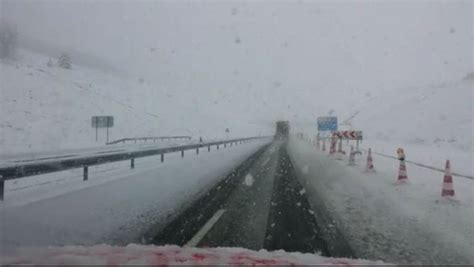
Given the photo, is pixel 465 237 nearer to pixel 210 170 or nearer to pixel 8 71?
pixel 210 170

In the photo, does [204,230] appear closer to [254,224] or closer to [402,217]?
[254,224]

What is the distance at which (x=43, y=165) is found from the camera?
1074 centimetres

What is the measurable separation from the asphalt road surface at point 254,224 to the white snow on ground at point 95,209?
43cm

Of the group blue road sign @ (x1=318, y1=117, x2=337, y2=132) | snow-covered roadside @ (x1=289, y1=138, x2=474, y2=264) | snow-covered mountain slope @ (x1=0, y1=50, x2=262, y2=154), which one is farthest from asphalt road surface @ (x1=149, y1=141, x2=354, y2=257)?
blue road sign @ (x1=318, y1=117, x2=337, y2=132)

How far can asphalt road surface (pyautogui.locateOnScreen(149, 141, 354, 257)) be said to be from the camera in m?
6.33

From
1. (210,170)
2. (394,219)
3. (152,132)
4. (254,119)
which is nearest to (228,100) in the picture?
(254,119)

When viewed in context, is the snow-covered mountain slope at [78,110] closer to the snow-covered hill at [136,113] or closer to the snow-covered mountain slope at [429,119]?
the snow-covered hill at [136,113]

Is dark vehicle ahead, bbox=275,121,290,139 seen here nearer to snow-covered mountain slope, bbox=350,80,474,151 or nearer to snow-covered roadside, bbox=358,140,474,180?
snow-covered mountain slope, bbox=350,80,474,151

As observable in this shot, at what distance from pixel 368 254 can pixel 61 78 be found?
279 ft

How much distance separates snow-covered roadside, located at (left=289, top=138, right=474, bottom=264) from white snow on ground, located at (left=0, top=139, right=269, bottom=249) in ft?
9.93

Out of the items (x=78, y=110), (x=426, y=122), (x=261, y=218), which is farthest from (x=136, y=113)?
(x=261, y=218)

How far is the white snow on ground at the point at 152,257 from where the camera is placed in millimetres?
3855

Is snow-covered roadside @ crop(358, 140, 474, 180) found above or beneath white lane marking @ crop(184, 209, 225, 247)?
beneath

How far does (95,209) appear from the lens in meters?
8.75
